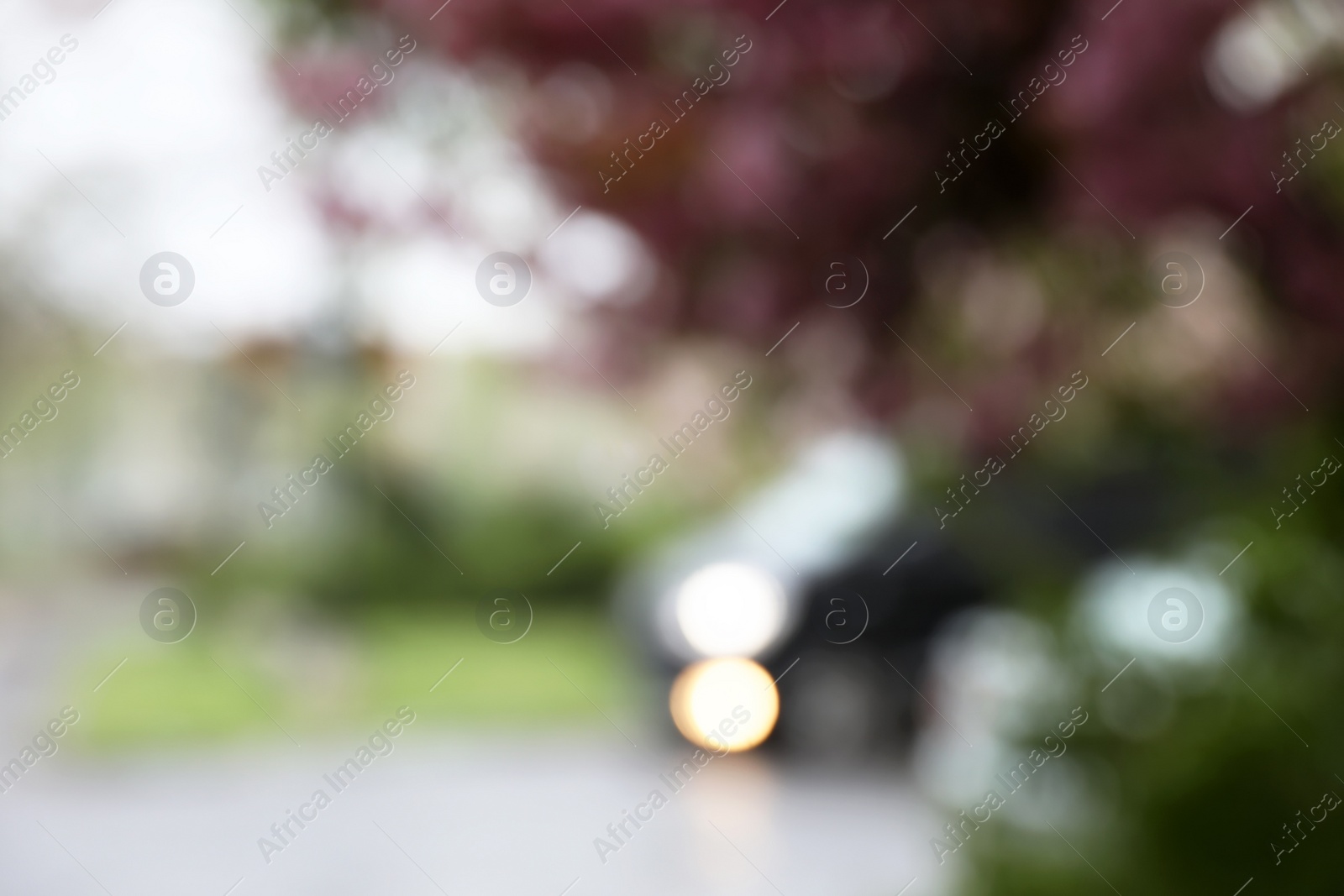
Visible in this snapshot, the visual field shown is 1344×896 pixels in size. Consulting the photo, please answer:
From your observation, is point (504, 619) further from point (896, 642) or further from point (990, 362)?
point (990, 362)

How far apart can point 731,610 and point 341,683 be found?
9.60 feet

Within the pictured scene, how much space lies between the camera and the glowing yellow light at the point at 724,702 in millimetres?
4598

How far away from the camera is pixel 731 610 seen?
475 cm

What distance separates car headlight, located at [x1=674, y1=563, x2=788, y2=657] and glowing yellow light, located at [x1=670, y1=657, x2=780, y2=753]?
0.24 feet

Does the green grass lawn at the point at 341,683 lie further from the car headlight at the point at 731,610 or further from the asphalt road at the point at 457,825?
the car headlight at the point at 731,610

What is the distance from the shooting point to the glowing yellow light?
460 cm

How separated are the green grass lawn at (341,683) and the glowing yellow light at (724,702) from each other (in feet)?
2.84

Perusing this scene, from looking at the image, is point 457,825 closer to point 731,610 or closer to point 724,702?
point 724,702

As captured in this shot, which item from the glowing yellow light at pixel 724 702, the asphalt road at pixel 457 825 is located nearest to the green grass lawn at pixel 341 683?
the asphalt road at pixel 457 825

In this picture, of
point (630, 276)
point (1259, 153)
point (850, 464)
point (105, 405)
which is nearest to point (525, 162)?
point (630, 276)

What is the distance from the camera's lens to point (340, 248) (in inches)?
114

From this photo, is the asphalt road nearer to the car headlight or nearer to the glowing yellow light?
the glowing yellow light

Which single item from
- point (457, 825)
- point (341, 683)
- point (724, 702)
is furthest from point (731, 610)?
point (341, 683)

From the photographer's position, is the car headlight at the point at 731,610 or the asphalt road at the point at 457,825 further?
the car headlight at the point at 731,610
